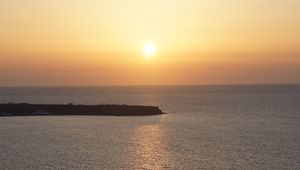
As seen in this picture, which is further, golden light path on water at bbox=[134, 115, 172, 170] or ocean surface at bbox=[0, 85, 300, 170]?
golden light path on water at bbox=[134, 115, 172, 170]

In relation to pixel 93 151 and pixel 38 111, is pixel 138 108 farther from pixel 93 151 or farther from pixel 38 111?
pixel 93 151

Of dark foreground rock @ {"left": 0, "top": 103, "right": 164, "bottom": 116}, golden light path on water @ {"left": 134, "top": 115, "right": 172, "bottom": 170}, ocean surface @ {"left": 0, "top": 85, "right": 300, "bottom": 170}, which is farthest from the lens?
dark foreground rock @ {"left": 0, "top": 103, "right": 164, "bottom": 116}

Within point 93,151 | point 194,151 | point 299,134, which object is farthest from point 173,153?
point 299,134

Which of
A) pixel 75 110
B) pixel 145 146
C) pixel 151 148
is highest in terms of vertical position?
pixel 75 110

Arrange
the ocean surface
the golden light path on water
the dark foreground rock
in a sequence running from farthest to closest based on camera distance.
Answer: the dark foreground rock, the golden light path on water, the ocean surface

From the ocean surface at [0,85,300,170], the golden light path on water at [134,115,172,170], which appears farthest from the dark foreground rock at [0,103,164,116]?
the golden light path on water at [134,115,172,170]

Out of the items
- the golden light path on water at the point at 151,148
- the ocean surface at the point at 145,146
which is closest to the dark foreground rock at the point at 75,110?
the ocean surface at the point at 145,146

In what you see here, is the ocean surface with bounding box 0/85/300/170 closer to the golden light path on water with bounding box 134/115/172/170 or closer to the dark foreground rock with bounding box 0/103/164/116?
the golden light path on water with bounding box 134/115/172/170

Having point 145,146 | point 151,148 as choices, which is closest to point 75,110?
point 145,146

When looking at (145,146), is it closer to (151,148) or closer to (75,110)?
(151,148)

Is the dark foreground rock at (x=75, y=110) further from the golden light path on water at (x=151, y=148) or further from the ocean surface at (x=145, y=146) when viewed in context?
the golden light path on water at (x=151, y=148)
